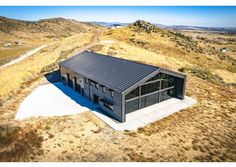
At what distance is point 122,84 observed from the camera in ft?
82.0

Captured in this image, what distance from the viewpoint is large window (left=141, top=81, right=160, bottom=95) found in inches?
1068

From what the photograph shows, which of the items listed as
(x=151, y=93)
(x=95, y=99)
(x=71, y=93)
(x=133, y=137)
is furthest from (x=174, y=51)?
(x=133, y=137)

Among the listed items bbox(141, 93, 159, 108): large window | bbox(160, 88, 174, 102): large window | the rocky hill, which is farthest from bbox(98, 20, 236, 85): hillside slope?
bbox(141, 93, 159, 108): large window

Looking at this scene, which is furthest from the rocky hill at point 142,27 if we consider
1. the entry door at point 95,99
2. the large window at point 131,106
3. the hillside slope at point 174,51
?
the large window at point 131,106

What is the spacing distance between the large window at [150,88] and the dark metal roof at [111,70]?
6.14ft

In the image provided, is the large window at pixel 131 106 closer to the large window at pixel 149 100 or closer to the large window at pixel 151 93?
the large window at pixel 151 93

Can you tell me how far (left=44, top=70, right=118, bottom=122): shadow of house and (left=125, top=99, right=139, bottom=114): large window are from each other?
7.51 ft

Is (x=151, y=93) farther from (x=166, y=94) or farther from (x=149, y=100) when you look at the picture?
(x=166, y=94)

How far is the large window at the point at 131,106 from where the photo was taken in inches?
1033

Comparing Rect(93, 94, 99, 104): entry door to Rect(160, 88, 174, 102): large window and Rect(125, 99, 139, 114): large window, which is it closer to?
Rect(125, 99, 139, 114): large window

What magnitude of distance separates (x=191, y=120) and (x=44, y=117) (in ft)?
57.1

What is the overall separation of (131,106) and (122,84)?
3.35 meters

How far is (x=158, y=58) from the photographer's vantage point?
54188 mm

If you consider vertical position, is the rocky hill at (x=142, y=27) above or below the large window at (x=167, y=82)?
above
